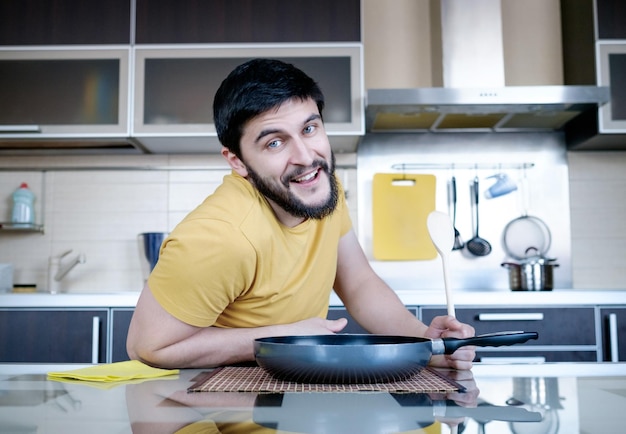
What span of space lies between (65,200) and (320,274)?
78.4 inches

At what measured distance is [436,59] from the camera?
2.89m

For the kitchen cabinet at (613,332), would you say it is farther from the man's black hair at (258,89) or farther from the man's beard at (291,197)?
the man's black hair at (258,89)

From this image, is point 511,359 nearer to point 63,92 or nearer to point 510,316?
point 510,316

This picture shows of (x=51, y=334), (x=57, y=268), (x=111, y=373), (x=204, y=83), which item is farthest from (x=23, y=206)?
(x=111, y=373)

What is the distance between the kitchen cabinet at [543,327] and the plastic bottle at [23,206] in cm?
174

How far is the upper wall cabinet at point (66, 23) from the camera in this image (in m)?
2.64

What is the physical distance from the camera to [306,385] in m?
0.68

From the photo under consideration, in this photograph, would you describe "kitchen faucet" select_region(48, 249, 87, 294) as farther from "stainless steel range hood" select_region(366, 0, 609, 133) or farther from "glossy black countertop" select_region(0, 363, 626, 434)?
"glossy black countertop" select_region(0, 363, 626, 434)

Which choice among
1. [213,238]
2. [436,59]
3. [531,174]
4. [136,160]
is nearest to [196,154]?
[136,160]

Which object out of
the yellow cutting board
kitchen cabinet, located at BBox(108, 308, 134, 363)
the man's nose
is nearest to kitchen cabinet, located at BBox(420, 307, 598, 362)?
the yellow cutting board

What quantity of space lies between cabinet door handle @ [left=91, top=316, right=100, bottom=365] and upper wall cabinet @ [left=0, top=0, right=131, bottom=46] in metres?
1.13

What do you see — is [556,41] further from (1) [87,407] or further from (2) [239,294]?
(1) [87,407]

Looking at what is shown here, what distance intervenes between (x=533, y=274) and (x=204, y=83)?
5.00 feet

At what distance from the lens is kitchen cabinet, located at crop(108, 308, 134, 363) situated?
92.3 inches
